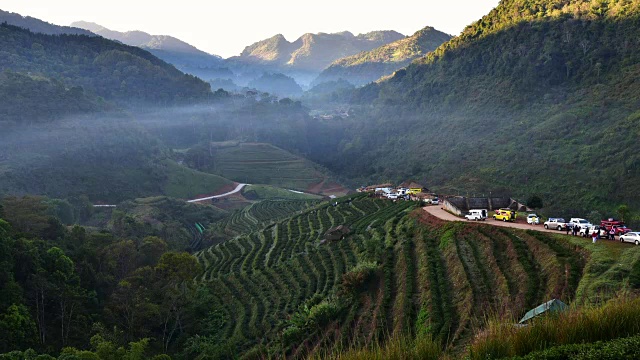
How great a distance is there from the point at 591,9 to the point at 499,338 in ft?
343

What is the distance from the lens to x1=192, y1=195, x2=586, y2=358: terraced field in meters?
21.4

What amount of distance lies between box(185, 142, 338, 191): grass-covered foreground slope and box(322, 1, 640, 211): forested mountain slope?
1176 cm

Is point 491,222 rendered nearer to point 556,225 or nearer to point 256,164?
point 556,225

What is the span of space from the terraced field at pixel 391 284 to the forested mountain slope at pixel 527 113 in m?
28.6

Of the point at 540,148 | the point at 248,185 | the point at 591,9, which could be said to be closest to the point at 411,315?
the point at 540,148

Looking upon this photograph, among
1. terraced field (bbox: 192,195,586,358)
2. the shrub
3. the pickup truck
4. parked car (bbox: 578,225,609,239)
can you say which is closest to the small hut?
terraced field (bbox: 192,195,586,358)

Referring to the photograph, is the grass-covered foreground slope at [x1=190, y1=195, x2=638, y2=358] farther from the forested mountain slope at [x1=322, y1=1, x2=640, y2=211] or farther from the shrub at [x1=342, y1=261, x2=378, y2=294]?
the forested mountain slope at [x1=322, y1=1, x2=640, y2=211]

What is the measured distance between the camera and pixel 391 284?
1091 inches

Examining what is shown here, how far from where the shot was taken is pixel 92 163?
114 meters

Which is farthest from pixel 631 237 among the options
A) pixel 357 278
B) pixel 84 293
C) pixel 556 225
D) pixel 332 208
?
pixel 332 208

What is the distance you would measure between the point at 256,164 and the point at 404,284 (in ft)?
393

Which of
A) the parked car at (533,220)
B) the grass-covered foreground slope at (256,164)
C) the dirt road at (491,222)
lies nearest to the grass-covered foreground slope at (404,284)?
the dirt road at (491,222)

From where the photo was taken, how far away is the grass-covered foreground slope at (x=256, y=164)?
13362 cm

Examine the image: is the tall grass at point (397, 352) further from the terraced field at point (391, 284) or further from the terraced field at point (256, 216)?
the terraced field at point (256, 216)
